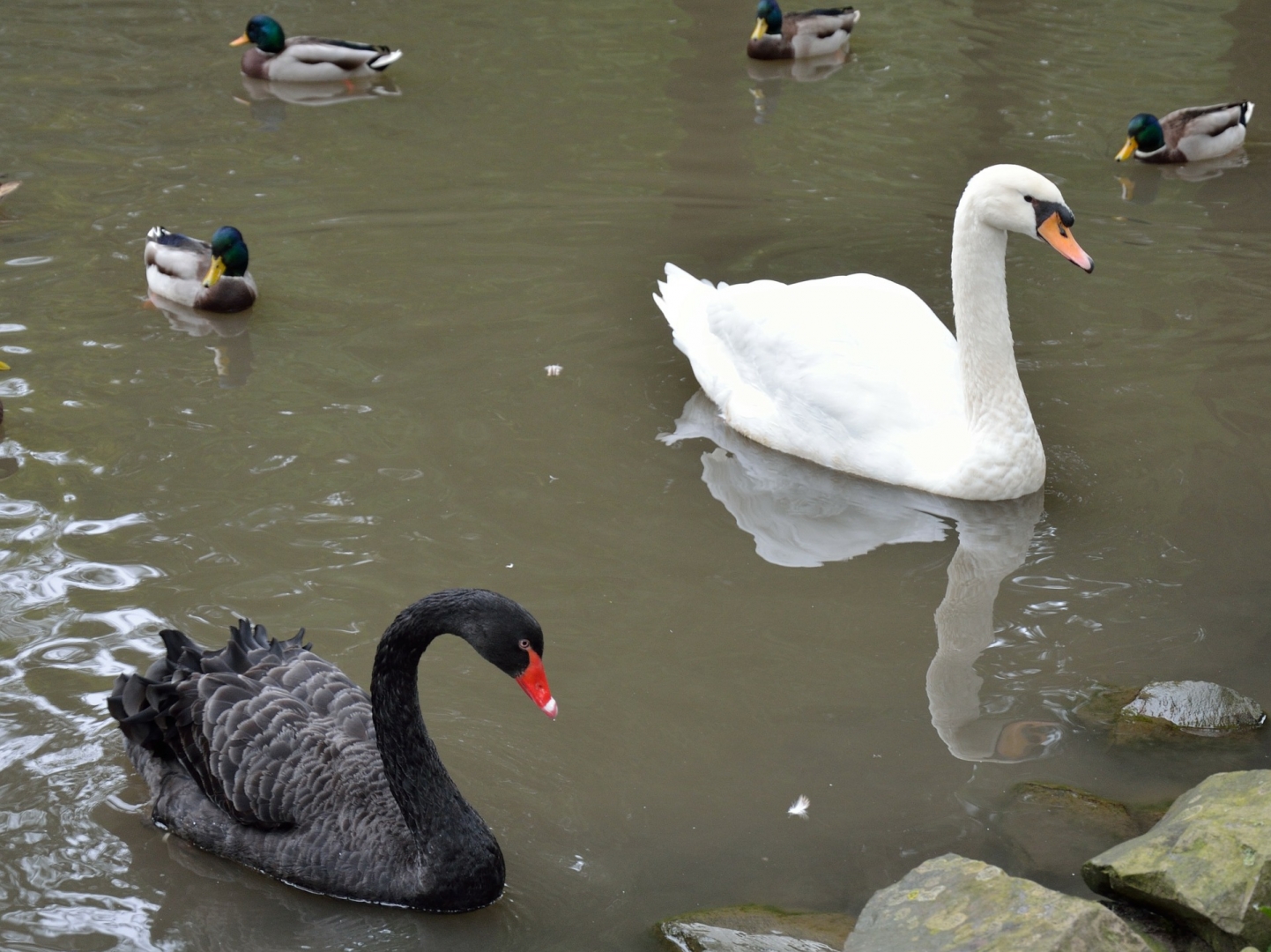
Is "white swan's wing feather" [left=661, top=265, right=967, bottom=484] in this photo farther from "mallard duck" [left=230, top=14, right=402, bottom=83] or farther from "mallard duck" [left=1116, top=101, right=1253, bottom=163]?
"mallard duck" [left=230, top=14, right=402, bottom=83]

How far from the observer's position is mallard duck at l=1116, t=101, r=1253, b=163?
11.1 meters

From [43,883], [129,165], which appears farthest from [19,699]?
[129,165]

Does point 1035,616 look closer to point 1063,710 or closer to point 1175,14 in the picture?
point 1063,710

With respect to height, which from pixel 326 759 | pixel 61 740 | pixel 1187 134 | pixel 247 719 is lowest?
pixel 61 740

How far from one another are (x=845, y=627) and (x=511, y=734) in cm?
151

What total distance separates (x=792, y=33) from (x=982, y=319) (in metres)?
7.52

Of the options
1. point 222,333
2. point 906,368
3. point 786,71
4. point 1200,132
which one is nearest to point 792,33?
point 786,71

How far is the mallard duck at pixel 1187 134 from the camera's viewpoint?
11.1 m

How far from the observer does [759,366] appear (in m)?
7.33

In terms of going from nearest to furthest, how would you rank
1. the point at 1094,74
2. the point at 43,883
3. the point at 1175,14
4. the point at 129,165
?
the point at 43,883 < the point at 129,165 < the point at 1094,74 < the point at 1175,14

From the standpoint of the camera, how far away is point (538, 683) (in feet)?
13.4

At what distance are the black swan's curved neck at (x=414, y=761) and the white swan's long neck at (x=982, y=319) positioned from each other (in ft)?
11.1

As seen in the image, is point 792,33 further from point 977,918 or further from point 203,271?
point 977,918

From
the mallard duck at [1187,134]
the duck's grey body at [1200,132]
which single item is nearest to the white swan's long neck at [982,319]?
the mallard duck at [1187,134]
